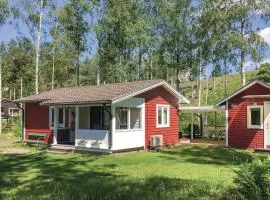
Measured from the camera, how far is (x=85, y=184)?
11125mm

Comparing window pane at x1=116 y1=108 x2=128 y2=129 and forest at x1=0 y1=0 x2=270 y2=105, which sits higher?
forest at x1=0 y1=0 x2=270 y2=105

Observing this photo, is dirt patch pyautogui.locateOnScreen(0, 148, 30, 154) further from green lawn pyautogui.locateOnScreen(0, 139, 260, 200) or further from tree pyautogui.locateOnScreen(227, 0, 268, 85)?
tree pyautogui.locateOnScreen(227, 0, 268, 85)

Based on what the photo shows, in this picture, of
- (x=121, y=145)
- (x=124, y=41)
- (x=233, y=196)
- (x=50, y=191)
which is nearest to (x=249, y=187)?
(x=233, y=196)

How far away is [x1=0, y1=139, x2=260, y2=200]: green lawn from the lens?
30.6 ft

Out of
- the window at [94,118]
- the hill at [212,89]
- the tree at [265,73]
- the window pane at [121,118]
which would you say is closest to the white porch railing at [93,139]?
the window pane at [121,118]

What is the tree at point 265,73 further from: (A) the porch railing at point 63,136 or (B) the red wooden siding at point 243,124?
(A) the porch railing at point 63,136

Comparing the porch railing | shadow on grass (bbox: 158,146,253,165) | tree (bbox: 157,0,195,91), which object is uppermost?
tree (bbox: 157,0,195,91)

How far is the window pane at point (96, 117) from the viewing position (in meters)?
22.2

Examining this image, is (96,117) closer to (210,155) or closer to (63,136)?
(63,136)

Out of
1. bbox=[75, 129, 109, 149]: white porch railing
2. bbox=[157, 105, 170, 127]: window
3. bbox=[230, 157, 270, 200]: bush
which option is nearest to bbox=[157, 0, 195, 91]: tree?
Result: bbox=[157, 105, 170, 127]: window

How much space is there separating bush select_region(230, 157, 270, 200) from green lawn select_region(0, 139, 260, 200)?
0.53 metres

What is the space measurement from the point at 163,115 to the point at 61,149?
6.36 m

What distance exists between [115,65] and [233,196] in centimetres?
3276

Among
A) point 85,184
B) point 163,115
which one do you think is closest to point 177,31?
point 163,115
